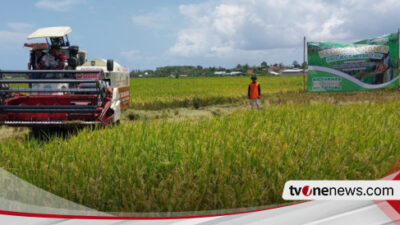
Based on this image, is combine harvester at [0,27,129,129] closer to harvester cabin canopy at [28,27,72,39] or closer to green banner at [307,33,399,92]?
harvester cabin canopy at [28,27,72,39]

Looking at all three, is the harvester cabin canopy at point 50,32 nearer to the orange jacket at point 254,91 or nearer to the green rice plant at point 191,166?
the green rice plant at point 191,166

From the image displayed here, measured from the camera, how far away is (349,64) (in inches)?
659

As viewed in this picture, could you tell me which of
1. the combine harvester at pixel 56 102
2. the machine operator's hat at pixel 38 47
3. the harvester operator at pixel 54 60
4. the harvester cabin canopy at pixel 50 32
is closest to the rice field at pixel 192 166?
the combine harvester at pixel 56 102

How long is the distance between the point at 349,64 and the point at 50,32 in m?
Answer: 13.2

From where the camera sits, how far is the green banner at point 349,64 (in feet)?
54.5

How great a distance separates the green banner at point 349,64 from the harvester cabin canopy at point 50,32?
1131 centimetres

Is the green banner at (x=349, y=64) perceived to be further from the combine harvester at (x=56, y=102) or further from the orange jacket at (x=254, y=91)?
the combine harvester at (x=56, y=102)

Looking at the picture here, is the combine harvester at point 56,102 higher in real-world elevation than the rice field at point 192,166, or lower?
higher

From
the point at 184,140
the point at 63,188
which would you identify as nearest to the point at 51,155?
the point at 63,188

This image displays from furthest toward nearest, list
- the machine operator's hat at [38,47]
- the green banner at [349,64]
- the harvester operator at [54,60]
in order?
the green banner at [349,64] → the harvester operator at [54,60] → the machine operator's hat at [38,47]

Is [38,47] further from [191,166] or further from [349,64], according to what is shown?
[349,64]

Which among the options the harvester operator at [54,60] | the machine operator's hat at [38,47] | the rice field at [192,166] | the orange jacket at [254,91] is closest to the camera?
the rice field at [192,166]

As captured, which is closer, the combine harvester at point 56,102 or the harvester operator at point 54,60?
the combine harvester at point 56,102

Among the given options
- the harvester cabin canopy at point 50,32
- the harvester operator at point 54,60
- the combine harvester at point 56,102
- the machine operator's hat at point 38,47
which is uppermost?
the harvester cabin canopy at point 50,32
